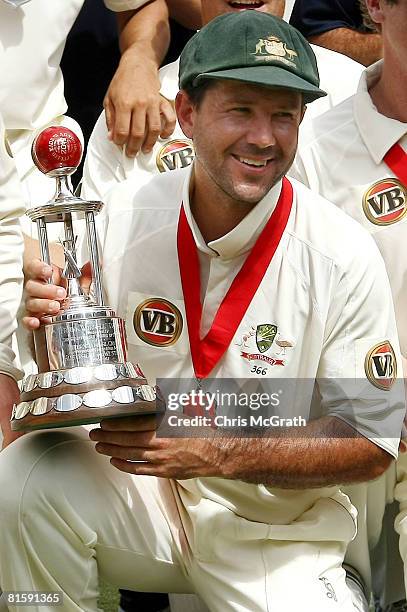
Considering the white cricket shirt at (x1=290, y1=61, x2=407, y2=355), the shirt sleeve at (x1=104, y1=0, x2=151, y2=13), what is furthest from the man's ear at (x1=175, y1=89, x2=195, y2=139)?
the shirt sleeve at (x1=104, y1=0, x2=151, y2=13)

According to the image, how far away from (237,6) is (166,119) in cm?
43

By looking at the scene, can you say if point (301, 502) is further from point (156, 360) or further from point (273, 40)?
point (273, 40)

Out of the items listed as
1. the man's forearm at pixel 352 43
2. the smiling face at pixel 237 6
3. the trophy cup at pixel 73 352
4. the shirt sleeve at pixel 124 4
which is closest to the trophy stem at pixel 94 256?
the trophy cup at pixel 73 352

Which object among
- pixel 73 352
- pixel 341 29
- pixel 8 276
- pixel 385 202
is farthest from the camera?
pixel 341 29

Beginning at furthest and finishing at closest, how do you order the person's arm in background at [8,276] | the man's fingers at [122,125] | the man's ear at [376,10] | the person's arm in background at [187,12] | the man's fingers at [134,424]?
the person's arm in background at [187,12], the man's fingers at [122,125], the man's ear at [376,10], the person's arm in background at [8,276], the man's fingers at [134,424]

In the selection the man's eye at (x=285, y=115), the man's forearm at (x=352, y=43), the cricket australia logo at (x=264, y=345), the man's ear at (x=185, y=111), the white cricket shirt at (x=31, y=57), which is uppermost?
the man's forearm at (x=352, y=43)

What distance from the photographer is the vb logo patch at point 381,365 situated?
3.27 metres

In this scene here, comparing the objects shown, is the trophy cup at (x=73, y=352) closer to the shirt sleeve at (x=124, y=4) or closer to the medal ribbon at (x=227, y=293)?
the medal ribbon at (x=227, y=293)

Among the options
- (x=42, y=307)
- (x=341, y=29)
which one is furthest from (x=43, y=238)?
(x=341, y=29)

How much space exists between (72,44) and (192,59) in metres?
1.60

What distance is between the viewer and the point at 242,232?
10.7 ft

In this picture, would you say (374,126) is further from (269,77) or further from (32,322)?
(32,322)

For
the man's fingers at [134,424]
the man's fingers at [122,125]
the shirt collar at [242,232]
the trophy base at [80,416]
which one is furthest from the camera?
the man's fingers at [122,125]

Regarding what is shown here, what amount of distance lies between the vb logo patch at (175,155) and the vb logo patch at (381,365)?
1118 mm
